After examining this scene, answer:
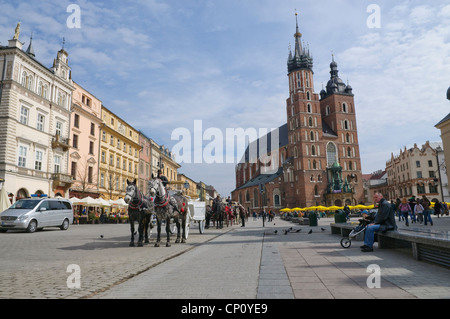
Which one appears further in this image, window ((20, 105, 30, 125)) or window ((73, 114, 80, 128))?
window ((73, 114, 80, 128))

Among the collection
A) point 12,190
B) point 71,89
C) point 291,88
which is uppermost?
point 291,88

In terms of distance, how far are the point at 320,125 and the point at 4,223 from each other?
69.0m

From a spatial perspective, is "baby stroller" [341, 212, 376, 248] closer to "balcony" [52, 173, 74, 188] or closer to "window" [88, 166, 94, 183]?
"balcony" [52, 173, 74, 188]

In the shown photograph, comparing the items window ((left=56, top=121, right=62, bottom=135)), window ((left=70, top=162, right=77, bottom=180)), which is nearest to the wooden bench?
window ((left=56, top=121, right=62, bottom=135))

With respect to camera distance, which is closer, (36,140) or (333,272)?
(333,272)

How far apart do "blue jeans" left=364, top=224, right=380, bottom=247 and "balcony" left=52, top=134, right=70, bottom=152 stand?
30.5m

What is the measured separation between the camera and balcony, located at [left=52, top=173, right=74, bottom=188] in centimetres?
2981

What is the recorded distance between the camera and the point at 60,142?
30.7 meters

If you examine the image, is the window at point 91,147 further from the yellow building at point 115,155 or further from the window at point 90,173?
the window at point 90,173

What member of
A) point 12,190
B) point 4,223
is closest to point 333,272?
point 4,223
